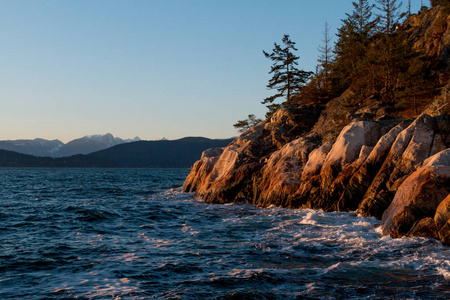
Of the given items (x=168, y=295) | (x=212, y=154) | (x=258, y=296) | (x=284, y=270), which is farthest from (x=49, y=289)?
(x=212, y=154)

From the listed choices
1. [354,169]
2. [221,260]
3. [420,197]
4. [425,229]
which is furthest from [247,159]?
[221,260]

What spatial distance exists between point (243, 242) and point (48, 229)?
10.5 m

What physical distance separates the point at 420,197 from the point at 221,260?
28.8 ft

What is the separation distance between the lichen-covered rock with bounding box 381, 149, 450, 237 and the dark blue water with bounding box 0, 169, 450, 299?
94 cm

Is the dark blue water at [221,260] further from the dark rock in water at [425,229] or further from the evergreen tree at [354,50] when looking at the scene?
the evergreen tree at [354,50]

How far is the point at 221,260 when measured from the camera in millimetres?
13008

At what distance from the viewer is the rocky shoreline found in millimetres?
15734

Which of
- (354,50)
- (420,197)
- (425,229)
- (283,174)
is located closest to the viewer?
(425,229)

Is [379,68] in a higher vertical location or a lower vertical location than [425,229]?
higher

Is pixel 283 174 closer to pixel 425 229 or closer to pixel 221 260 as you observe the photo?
pixel 425 229

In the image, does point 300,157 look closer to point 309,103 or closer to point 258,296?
point 309,103

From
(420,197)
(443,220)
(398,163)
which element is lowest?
(443,220)

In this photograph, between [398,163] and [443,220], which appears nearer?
[443,220]

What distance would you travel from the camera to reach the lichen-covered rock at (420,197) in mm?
15336
